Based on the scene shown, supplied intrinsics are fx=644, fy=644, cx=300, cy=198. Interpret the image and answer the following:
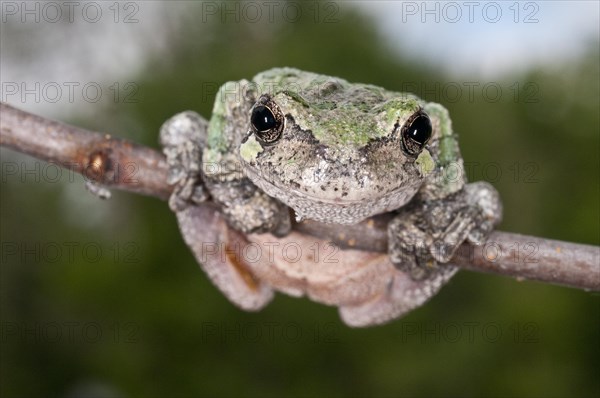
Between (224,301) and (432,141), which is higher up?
(432,141)

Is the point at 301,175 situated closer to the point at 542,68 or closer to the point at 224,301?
the point at 224,301

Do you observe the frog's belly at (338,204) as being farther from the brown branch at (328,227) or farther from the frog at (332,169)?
the brown branch at (328,227)

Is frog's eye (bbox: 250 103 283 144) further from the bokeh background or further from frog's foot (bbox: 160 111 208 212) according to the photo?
the bokeh background

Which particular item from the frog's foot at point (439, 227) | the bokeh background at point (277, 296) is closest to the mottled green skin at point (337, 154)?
the frog's foot at point (439, 227)

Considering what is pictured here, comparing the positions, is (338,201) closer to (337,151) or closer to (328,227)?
(337,151)

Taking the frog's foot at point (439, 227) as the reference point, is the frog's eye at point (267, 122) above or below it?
above

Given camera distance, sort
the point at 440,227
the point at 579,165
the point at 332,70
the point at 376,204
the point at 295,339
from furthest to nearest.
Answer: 1. the point at 332,70
2. the point at 579,165
3. the point at 295,339
4. the point at 440,227
5. the point at 376,204

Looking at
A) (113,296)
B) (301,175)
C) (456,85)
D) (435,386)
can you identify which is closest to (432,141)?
(301,175)

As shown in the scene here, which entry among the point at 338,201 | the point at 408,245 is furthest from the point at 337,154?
the point at 408,245
